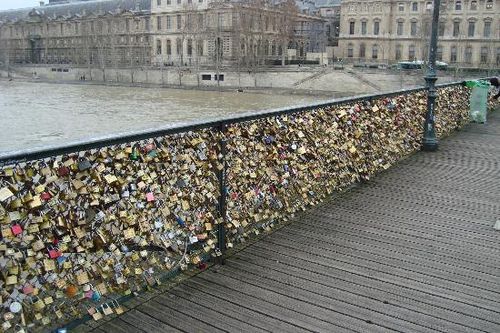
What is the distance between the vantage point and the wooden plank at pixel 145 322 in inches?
129

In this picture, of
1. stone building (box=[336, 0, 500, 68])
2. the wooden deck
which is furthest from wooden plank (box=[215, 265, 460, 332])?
stone building (box=[336, 0, 500, 68])

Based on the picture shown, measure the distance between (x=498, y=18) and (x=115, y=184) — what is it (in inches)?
A: 2877

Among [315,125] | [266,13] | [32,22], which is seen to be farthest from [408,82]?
[32,22]

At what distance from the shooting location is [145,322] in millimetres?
3363

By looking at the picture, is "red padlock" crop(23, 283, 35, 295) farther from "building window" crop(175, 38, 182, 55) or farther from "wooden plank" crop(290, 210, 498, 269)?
"building window" crop(175, 38, 182, 55)

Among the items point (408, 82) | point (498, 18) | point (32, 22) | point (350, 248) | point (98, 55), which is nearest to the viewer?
point (350, 248)

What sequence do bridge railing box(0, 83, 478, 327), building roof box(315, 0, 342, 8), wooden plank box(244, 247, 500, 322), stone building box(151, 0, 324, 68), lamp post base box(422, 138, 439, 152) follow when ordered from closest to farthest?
bridge railing box(0, 83, 478, 327), wooden plank box(244, 247, 500, 322), lamp post base box(422, 138, 439, 152), stone building box(151, 0, 324, 68), building roof box(315, 0, 342, 8)

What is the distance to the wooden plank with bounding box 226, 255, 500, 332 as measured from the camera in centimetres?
346

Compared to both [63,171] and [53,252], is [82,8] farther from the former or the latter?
[53,252]

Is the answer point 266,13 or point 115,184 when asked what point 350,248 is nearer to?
point 115,184

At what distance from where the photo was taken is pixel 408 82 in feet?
174

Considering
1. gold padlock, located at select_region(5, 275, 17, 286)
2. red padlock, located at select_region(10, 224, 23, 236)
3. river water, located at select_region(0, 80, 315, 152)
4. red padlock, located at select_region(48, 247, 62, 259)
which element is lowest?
river water, located at select_region(0, 80, 315, 152)

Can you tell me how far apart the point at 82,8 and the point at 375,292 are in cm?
9768

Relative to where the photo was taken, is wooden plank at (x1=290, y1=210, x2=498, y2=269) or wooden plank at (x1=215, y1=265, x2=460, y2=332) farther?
wooden plank at (x1=290, y1=210, x2=498, y2=269)
